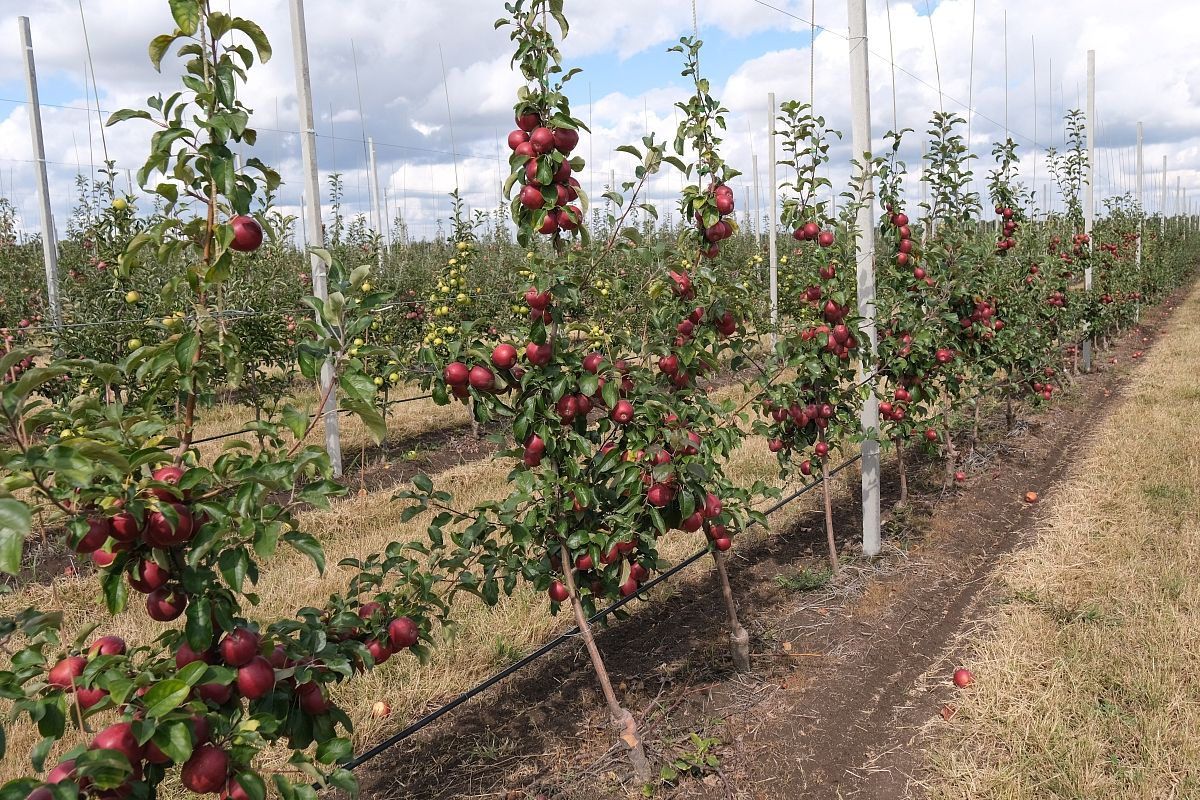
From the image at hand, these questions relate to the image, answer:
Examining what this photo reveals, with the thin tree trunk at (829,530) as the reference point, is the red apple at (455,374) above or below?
above

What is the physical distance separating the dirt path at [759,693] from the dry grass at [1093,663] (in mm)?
198

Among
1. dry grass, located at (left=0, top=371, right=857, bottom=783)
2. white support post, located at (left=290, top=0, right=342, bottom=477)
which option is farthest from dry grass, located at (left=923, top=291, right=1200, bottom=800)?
white support post, located at (left=290, top=0, right=342, bottom=477)

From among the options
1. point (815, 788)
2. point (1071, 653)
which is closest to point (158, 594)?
point (815, 788)

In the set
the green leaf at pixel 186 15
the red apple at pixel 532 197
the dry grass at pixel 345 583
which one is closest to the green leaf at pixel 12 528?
the green leaf at pixel 186 15

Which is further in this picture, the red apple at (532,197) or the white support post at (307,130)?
the white support post at (307,130)

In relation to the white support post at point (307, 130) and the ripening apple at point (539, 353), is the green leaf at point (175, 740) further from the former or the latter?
the white support post at point (307, 130)

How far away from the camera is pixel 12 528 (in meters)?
1.07

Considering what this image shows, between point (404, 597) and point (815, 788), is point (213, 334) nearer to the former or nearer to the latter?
point (404, 597)

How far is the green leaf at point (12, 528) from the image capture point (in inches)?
41.8

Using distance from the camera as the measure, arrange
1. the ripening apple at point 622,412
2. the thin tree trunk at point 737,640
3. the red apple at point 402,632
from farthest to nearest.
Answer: the thin tree trunk at point 737,640, the ripening apple at point 622,412, the red apple at point 402,632

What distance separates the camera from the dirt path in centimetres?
285

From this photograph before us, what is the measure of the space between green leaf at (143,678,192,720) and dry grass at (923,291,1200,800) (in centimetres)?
240

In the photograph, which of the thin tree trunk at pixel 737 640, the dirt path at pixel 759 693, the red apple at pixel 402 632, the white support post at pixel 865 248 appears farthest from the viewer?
the white support post at pixel 865 248

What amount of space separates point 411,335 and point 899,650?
6727 millimetres
